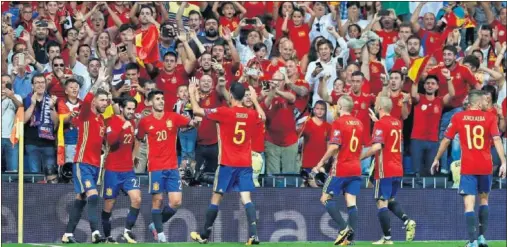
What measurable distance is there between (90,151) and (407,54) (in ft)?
24.2

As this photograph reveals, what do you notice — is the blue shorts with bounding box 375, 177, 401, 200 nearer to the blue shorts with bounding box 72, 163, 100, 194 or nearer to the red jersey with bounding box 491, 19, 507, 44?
the blue shorts with bounding box 72, 163, 100, 194

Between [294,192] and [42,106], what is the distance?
4529mm

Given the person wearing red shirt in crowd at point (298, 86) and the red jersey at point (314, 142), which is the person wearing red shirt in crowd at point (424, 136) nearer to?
the red jersey at point (314, 142)

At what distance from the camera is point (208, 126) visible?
24969mm

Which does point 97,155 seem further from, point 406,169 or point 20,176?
point 406,169

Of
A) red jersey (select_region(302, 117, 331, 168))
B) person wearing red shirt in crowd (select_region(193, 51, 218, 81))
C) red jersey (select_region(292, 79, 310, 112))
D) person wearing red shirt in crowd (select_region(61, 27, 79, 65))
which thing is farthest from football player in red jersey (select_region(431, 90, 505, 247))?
person wearing red shirt in crowd (select_region(61, 27, 79, 65))

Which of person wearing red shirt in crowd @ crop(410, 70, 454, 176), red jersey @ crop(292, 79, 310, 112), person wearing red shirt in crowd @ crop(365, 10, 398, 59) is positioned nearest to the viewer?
red jersey @ crop(292, 79, 310, 112)

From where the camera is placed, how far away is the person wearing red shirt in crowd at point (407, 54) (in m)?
26.9

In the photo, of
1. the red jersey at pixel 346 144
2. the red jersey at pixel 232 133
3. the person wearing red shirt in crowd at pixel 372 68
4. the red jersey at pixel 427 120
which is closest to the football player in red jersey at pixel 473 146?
the red jersey at pixel 346 144

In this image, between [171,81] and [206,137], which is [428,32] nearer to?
[171,81]

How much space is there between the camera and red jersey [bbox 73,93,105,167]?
2236 centimetres

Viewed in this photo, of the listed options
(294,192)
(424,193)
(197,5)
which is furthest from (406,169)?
(197,5)

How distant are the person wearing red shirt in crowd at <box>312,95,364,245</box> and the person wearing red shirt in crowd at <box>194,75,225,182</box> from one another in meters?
3.15

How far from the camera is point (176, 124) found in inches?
874
